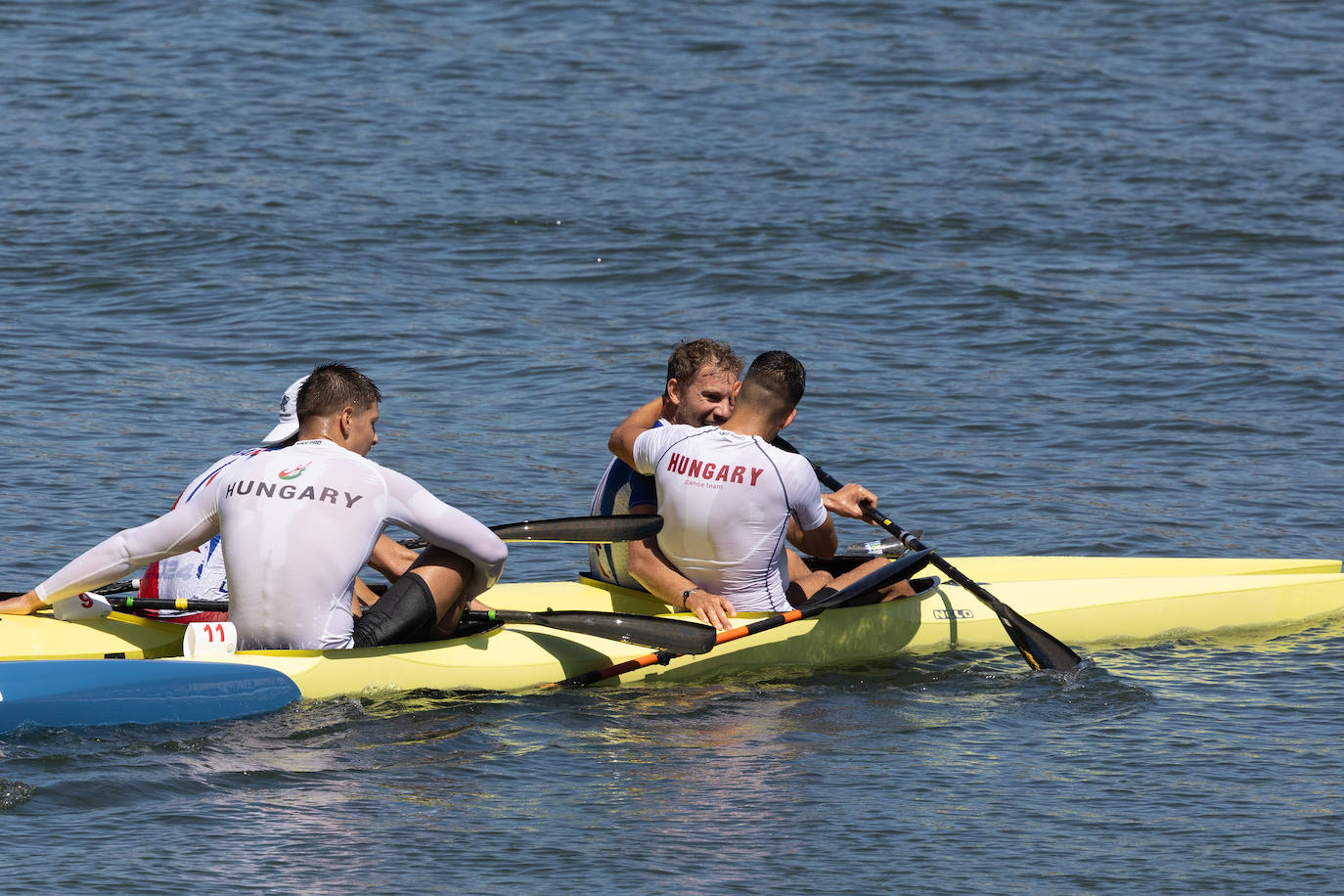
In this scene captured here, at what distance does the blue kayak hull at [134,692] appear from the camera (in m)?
5.83

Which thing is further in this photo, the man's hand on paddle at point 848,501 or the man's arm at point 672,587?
the man's hand on paddle at point 848,501

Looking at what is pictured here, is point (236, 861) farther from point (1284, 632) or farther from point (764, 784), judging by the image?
point (1284, 632)

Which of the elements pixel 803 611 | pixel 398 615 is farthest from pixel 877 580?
pixel 398 615

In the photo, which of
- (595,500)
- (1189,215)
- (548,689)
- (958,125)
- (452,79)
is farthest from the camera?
(452,79)

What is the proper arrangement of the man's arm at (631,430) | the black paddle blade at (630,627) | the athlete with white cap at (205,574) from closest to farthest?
1. the athlete with white cap at (205,574)
2. the black paddle blade at (630,627)
3. the man's arm at (631,430)

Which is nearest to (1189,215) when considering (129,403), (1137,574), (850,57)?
(850,57)

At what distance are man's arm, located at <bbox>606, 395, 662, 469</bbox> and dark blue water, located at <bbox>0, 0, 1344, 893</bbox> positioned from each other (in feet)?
3.33

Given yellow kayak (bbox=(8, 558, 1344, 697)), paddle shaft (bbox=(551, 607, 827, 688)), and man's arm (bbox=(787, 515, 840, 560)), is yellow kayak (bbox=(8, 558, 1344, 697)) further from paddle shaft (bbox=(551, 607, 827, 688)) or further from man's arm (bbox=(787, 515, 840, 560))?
man's arm (bbox=(787, 515, 840, 560))

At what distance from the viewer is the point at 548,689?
6.65m

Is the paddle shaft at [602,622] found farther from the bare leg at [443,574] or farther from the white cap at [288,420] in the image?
the white cap at [288,420]

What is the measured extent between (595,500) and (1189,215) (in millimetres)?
11530

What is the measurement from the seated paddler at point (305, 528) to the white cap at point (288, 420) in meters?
0.25

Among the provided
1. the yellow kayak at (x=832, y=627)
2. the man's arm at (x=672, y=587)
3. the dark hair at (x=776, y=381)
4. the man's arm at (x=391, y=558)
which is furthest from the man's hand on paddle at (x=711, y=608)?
the man's arm at (x=391, y=558)

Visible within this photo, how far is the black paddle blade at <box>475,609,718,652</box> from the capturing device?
261 inches
